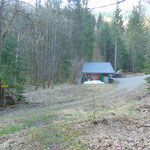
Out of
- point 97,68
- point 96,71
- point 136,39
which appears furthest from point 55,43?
point 136,39

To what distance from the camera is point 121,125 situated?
679 centimetres

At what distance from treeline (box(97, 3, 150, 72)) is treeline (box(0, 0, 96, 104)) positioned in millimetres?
15319

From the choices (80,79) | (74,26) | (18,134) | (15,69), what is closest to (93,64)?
(80,79)

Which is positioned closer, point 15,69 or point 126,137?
point 126,137

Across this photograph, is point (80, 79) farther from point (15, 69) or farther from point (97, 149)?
point (97, 149)

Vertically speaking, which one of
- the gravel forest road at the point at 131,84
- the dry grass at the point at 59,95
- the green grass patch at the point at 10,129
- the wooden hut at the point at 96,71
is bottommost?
the dry grass at the point at 59,95

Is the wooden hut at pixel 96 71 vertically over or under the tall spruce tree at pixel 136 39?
under

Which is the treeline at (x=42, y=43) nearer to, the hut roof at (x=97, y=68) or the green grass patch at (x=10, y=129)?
the hut roof at (x=97, y=68)

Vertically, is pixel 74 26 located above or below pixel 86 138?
above

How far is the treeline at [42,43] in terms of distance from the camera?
12547 mm

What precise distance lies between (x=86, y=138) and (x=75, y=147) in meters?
0.69

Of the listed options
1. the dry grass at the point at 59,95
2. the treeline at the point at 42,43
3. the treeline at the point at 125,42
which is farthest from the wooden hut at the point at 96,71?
the treeline at the point at 125,42

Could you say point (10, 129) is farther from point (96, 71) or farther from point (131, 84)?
point (96, 71)

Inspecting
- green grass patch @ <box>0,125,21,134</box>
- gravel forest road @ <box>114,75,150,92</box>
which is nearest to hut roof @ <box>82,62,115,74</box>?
gravel forest road @ <box>114,75,150,92</box>
